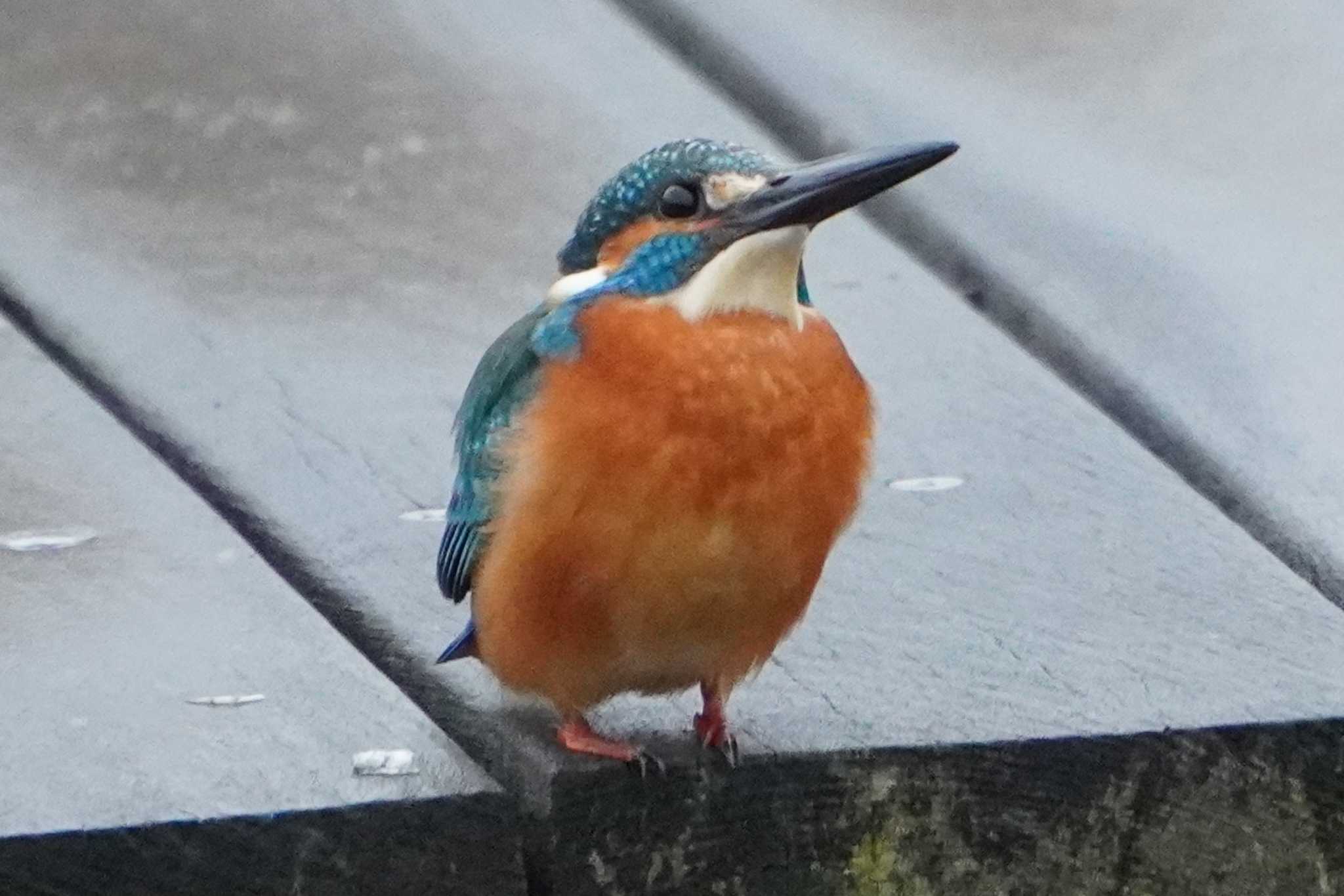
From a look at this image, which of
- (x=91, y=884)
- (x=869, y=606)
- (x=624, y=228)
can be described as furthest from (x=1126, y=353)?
(x=91, y=884)

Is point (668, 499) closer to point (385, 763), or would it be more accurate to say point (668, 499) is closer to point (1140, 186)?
point (385, 763)

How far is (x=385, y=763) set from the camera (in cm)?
204

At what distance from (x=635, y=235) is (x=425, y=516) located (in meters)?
0.54

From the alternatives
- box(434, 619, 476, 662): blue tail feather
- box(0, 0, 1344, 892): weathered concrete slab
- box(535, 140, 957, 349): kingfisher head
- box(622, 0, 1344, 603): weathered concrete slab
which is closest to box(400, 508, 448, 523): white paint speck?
box(0, 0, 1344, 892): weathered concrete slab

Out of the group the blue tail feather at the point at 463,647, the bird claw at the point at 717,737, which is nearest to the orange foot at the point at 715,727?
the bird claw at the point at 717,737

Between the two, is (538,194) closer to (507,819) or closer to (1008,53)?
(1008,53)

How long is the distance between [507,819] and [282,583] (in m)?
0.55

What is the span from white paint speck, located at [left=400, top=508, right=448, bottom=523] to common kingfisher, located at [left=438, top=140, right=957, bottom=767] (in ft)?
1.14

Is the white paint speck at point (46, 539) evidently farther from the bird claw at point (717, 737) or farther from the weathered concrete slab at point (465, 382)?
the bird claw at point (717, 737)

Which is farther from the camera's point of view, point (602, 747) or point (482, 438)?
point (482, 438)

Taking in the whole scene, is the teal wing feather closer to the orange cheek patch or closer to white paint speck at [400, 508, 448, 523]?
the orange cheek patch

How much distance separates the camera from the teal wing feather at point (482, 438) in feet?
7.75

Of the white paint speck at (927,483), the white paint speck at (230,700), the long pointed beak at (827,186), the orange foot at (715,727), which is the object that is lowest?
the white paint speck at (230,700)

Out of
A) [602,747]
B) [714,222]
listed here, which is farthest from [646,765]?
[714,222]
